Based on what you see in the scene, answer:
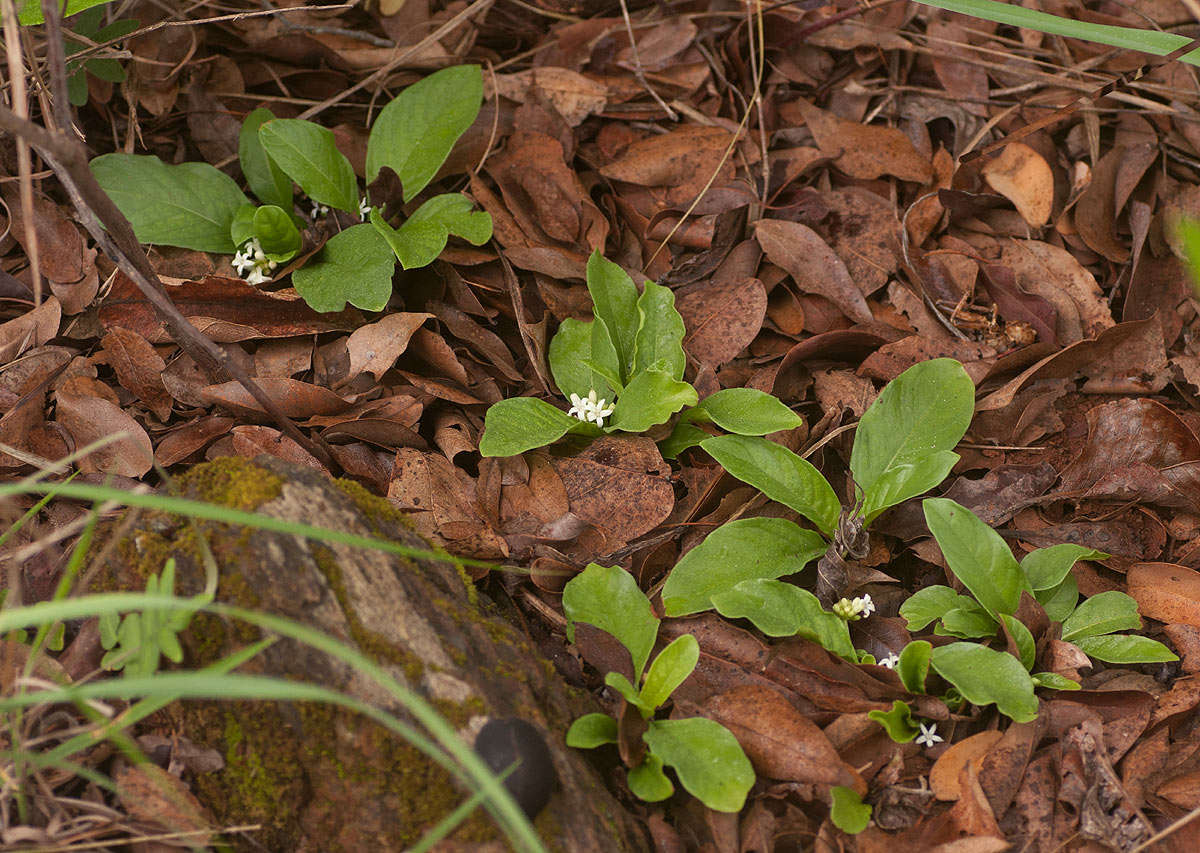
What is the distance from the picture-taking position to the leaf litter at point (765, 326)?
195cm

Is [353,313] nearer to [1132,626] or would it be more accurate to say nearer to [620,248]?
[620,248]

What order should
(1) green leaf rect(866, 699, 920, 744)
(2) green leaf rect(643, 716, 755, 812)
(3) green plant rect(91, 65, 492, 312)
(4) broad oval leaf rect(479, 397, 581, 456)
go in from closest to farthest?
(2) green leaf rect(643, 716, 755, 812) < (1) green leaf rect(866, 699, 920, 744) < (4) broad oval leaf rect(479, 397, 581, 456) < (3) green plant rect(91, 65, 492, 312)

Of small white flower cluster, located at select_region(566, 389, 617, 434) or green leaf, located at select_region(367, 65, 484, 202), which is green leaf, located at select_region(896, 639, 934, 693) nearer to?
small white flower cluster, located at select_region(566, 389, 617, 434)

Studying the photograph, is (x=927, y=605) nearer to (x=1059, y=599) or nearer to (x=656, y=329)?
(x=1059, y=599)

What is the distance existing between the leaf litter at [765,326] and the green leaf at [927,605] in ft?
0.23

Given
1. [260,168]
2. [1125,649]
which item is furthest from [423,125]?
[1125,649]

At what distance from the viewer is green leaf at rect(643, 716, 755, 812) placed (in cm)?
177

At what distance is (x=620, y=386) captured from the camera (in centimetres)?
240

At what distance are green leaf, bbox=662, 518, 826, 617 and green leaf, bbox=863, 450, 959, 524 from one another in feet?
0.54

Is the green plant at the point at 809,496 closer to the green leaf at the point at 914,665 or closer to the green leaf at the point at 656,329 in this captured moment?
the green leaf at the point at 914,665

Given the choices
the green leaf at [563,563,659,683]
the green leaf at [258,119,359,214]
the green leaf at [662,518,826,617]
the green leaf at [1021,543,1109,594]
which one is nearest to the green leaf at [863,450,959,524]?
the green leaf at [662,518,826,617]

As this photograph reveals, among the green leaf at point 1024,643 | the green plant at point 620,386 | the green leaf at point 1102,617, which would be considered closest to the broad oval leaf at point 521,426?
the green plant at point 620,386

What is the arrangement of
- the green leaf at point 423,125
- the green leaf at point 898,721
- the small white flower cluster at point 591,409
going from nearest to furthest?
the green leaf at point 898,721, the small white flower cluster at point 591,409, the green leaf at point 423,125

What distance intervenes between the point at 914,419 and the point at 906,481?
0.70 feet
